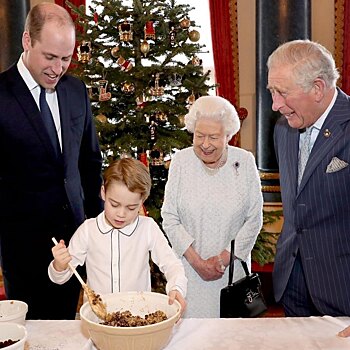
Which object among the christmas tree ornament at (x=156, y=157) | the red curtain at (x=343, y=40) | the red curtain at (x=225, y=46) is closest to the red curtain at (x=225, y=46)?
the red curtain at (x=225, y=46)

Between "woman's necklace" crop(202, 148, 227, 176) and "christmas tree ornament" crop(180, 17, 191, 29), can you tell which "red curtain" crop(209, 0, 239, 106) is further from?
"woman's necklace" crop(202, 148, 227, 176)

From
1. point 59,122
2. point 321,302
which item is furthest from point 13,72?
point 321,302

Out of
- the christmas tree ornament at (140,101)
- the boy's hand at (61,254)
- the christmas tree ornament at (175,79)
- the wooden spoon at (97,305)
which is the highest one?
the christmas tree ornament at (175,79)

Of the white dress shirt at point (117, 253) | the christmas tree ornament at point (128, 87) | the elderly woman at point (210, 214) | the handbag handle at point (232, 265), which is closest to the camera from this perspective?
the white dress shirt at point (117, 253)

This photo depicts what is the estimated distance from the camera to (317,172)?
2236mm

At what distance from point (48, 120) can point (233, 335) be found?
1227 millimetres

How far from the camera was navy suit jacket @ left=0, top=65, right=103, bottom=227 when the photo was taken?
246 cm

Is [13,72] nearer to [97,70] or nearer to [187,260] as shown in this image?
[187,260]

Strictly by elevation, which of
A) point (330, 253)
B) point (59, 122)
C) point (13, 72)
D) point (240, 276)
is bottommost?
point (240, 276)

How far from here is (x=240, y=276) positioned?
2824 millimetres

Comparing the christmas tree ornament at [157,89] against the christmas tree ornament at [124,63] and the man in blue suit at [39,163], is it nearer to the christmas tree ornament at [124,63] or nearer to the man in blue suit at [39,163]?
the christmas tree ornament at [124,63]

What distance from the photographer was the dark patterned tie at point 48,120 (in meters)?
2.53

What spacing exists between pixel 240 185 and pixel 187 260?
17.1 inches

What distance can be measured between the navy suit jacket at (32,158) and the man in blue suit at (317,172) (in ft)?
3.02
